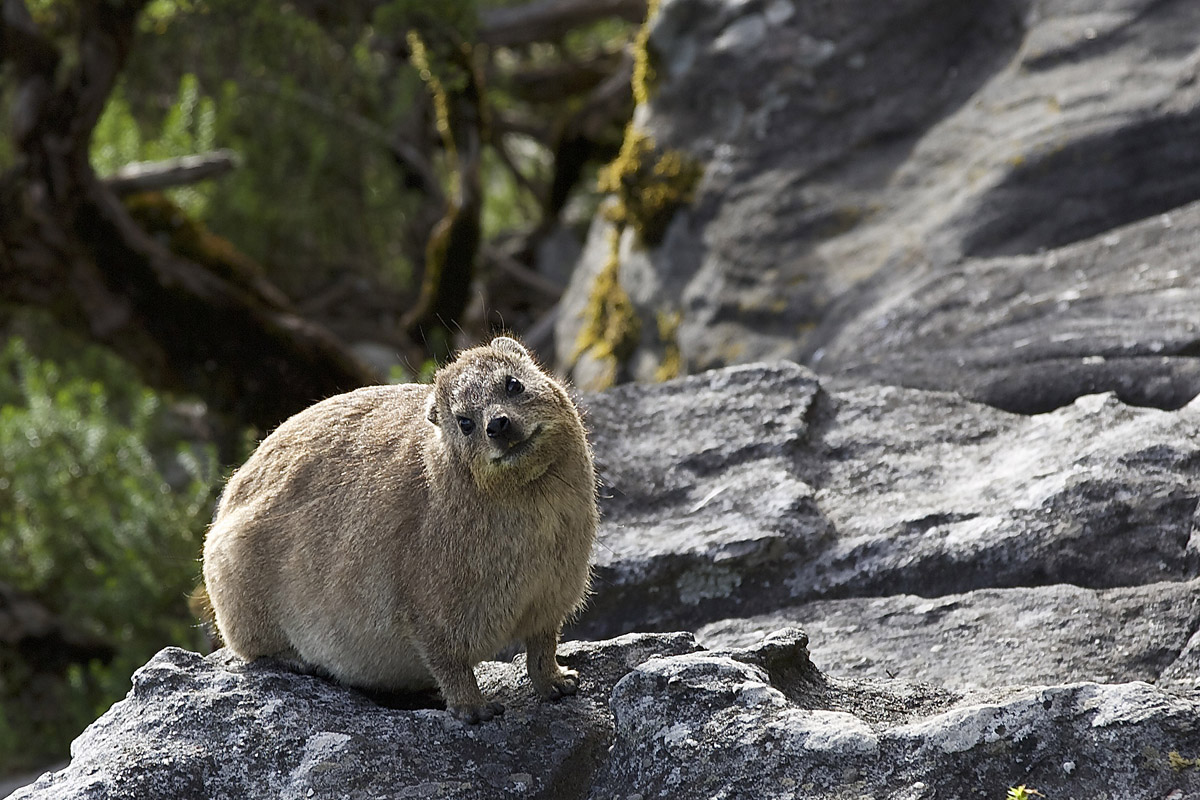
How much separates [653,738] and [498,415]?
1.23 m

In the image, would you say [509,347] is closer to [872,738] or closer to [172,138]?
[872,738]

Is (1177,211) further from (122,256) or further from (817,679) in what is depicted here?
(122,256)

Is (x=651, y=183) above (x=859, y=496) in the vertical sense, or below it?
above

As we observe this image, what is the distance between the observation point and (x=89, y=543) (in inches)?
442

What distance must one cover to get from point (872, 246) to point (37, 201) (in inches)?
256

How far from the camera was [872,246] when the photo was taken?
8680 mm

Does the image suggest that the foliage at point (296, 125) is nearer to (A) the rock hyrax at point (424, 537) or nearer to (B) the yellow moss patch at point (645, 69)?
(B) the yellow moss patch at point (645, 69)

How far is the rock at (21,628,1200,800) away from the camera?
349 centimetres

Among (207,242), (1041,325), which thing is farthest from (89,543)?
(1041,325)

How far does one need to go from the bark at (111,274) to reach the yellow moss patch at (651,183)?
8.65 ft

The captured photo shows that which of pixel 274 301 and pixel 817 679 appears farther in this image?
pixel 274 301

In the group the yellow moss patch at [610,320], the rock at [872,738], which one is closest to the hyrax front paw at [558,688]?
the rock at [872,738]

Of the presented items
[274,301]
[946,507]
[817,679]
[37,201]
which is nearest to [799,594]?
[946,507]

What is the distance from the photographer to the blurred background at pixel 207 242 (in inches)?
407
